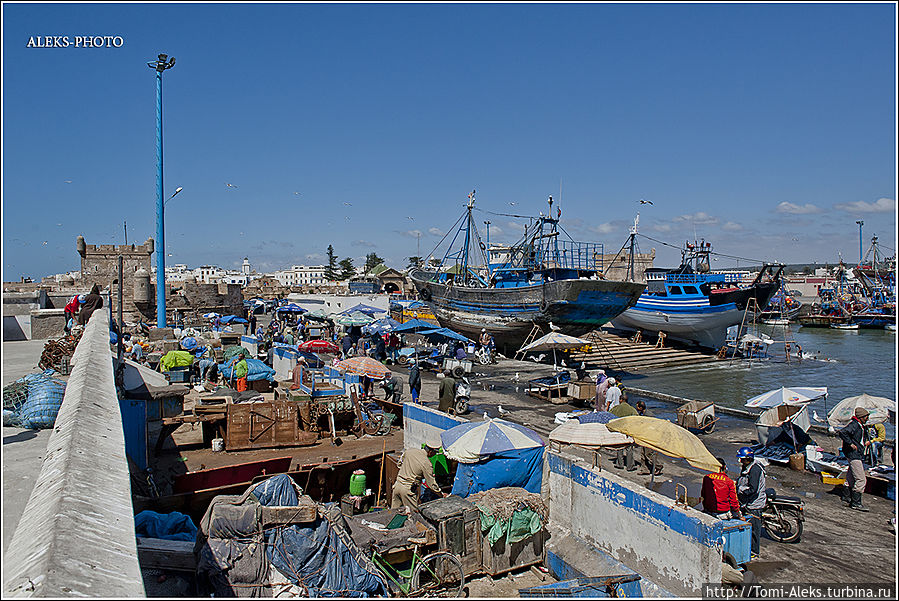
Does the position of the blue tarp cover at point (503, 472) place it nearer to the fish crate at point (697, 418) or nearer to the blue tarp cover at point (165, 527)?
the blue tarp cover at point (165, 527)

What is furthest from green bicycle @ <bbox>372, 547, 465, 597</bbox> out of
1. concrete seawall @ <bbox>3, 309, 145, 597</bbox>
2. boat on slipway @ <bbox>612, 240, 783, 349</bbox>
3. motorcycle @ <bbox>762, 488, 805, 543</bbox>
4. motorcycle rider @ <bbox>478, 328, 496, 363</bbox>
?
boat on slipway @ <bbox>612, 240, 783, 349</bbox>

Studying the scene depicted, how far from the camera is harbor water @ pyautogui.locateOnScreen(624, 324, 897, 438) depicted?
23.3 m

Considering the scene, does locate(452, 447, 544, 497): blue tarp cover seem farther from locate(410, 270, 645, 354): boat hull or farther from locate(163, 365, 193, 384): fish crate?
locate(410, 270, 645, 354): boat hull

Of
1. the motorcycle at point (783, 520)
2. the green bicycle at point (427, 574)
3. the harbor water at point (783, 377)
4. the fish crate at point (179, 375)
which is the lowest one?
the harbor water at point (783, 377)

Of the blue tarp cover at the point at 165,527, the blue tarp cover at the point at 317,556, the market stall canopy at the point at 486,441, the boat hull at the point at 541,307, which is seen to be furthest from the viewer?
the boat hull at the point at 541,307

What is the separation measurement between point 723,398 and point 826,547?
54.0 ft

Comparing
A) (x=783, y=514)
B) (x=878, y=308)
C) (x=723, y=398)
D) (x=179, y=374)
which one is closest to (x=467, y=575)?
(x=783, y=514)

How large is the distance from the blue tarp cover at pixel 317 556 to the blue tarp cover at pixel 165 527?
870mm

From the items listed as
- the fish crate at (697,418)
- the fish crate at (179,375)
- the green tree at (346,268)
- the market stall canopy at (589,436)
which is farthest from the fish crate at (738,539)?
the green tree at (346,268)

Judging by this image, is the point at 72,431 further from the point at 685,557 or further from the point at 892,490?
the point at 892,490

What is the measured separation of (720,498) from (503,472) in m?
2.71

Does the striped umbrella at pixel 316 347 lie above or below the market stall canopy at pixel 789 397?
below

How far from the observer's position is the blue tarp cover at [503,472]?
7.82 m

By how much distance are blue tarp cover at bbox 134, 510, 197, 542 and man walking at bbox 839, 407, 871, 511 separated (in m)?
8.99
